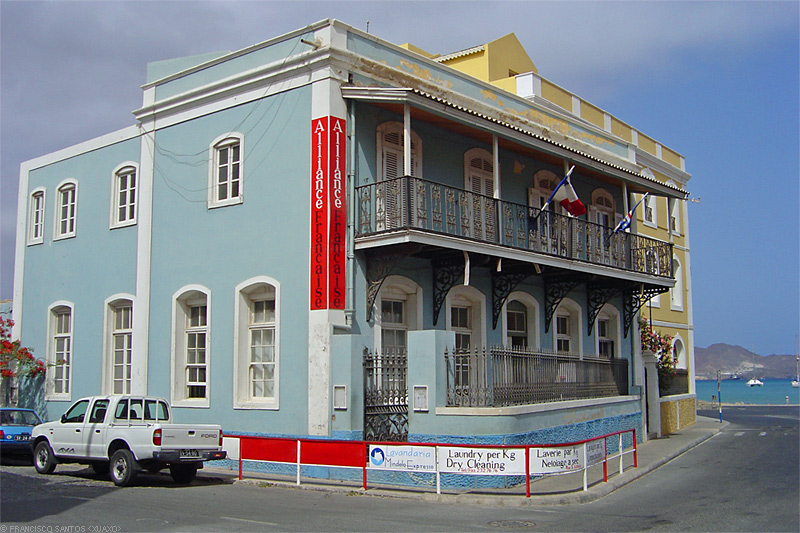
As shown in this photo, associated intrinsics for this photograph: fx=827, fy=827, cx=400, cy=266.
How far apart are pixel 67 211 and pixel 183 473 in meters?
10.7

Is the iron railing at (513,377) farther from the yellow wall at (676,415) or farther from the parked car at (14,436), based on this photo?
the parked car at (14,436)

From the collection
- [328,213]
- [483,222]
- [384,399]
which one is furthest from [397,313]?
[328,213]

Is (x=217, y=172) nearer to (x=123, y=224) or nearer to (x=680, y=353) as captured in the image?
(x=123, y=224)

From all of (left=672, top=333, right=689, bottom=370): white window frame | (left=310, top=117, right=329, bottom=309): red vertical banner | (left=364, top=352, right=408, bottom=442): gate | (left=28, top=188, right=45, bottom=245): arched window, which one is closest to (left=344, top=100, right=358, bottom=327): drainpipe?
(left=310, top=117, right=329, bottom=309): red vertical banner

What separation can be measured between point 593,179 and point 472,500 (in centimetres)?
1297

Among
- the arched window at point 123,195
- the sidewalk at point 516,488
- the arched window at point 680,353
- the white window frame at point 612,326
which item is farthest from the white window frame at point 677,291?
the arched window at point 123,195

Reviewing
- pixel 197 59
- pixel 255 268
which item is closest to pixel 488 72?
pixel 197 59

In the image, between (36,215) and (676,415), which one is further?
(676,415)

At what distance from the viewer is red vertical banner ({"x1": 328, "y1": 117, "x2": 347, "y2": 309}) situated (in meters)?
15.5

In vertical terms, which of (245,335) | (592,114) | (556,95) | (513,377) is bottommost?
(513,377)

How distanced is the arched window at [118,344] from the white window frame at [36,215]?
443 centimetres

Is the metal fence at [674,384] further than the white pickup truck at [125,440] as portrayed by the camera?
Yes

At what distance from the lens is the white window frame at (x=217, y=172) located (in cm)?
1767

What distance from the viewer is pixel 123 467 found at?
1398 cm
